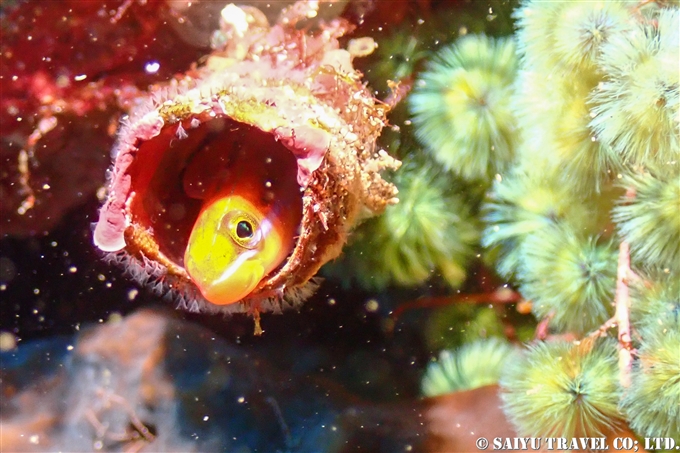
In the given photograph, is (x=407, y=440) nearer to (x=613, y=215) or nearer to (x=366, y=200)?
(x=366, y=200)

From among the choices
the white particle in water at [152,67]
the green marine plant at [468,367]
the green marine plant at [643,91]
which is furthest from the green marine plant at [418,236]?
the white particle in water at [152,67]

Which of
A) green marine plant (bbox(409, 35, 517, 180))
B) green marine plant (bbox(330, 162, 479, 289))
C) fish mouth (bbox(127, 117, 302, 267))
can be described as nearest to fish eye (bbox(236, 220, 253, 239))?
fish mouth (bbox(127, 117, 302, 267))

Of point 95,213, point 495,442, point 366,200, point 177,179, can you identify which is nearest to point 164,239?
point 177,179

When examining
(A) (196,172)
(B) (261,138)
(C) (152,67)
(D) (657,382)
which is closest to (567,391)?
(D) (657,382)

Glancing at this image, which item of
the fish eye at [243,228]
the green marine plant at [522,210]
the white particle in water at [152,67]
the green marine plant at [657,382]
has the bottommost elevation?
the white particle in water at [152,67]

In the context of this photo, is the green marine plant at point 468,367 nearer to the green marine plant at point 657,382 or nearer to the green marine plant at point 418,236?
the green marine plant at point 418,236

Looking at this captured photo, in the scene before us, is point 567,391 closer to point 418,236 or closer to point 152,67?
point 418,236
